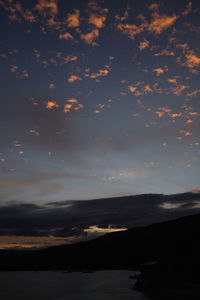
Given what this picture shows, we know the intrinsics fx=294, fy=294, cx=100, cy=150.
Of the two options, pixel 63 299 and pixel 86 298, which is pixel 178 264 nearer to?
pixel 86 298

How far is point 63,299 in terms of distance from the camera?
108 metres

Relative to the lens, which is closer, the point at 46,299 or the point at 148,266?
the point at 46,299

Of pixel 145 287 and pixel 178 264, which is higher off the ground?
pixel 178 264

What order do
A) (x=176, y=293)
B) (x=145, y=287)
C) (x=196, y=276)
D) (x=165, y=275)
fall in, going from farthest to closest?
(x=145, y=287), (x=165, y=275), (x=196, y=276), (x=176, y=293)

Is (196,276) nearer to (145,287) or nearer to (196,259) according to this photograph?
(196,259)

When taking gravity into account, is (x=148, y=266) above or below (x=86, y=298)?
above

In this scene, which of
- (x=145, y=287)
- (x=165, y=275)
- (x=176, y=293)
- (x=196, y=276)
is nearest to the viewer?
(x=176, y=293)

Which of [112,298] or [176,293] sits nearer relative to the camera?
[176,293]

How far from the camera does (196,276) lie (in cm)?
10162

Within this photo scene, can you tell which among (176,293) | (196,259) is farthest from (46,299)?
(196,259)

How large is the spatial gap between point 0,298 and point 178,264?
72864 mm

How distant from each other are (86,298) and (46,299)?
48.8 feet

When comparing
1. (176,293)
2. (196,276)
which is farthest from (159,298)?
(196,276)

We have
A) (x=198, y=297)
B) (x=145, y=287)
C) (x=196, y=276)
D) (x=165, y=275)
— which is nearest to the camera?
(x=198, y=297)
